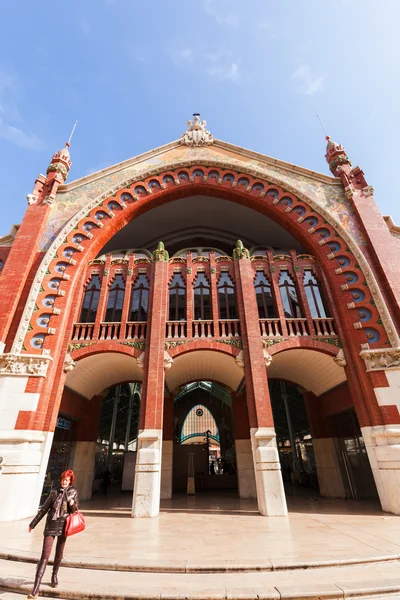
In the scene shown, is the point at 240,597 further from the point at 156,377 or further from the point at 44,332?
the point at 44,332

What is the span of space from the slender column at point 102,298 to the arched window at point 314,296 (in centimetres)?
1108

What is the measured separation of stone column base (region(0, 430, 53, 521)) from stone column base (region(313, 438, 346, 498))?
14.5 metres

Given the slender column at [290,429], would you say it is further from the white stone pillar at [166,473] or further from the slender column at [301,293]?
the white stone pillar at [166,473]

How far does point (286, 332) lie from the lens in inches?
575

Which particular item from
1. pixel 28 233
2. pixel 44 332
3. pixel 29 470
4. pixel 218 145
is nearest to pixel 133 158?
pixel 218 145

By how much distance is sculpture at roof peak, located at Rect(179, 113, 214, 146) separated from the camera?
21.7 metres

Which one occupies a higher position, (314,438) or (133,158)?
(133,158)

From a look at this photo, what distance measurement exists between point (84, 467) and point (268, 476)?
11008mm

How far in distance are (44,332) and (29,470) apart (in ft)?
19.0

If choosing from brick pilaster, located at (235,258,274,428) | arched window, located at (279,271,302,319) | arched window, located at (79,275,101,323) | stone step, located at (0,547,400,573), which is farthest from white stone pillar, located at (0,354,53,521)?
arched window, located at (279,271,302,319)

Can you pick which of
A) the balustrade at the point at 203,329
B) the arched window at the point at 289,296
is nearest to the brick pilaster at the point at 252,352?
the balustrade at the point at 203,329

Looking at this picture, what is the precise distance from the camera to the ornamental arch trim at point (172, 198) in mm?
14281

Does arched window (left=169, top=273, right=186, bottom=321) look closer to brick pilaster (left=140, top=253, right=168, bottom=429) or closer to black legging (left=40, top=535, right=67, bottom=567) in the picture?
brick pilaster (left=140, top=253, right=168, bottom=429)

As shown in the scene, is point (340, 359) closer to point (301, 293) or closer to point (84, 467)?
point (301, 293)
